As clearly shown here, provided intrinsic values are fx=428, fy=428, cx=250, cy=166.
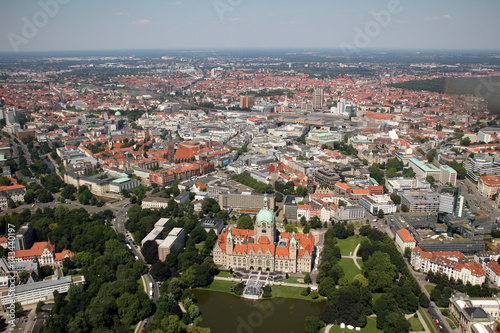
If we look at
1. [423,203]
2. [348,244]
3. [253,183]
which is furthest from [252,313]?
[423,203]

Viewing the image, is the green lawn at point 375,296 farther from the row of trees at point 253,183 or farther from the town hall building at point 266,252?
the row of trees at point 253,183

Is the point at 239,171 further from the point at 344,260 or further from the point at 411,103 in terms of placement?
the point at 411,103

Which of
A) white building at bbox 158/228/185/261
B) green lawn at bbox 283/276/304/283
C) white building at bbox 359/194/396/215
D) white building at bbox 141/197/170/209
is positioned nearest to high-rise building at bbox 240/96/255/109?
white building at bbox 141/197/170/209

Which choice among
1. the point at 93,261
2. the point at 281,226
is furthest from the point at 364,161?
the point at 93,261

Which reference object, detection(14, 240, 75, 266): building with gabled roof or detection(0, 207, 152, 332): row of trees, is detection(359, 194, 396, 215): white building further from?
detection(14, 240, 75, 266): building with gabled roof

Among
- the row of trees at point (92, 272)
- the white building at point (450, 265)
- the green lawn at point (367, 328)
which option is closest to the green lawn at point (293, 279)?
the green lawn at point (367, 328)

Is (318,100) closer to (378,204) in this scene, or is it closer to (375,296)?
(378,204)
